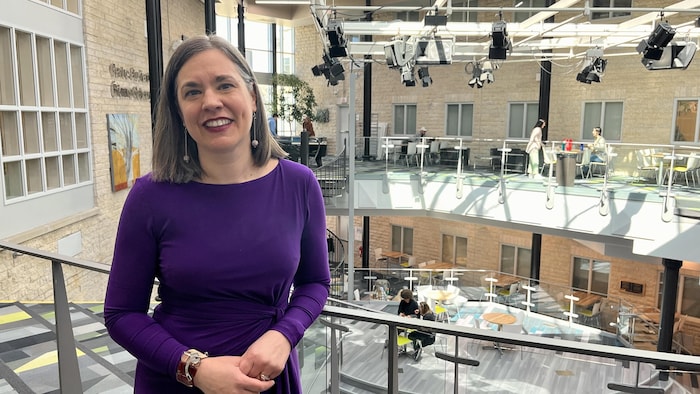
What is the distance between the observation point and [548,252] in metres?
14.5

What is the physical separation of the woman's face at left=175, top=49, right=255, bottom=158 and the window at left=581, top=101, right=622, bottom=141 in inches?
559

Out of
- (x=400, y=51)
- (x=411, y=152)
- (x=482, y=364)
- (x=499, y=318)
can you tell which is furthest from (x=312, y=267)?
(x=411, y=152)

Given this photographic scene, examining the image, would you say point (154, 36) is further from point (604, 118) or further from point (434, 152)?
point (604, 118)

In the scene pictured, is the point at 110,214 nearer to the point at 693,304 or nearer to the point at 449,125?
the point at 449,125

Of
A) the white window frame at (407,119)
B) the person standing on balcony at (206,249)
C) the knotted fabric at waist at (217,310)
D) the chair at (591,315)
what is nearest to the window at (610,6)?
the white window frame at (407,119)

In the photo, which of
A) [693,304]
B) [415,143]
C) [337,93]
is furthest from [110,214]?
[693,304]

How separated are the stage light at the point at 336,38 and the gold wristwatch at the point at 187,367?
797cm

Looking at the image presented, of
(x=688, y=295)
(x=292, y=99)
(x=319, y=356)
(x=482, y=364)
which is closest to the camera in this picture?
(x=482, y=364)

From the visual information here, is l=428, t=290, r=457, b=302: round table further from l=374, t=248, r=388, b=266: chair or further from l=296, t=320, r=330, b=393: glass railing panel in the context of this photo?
l=296, t=320, r=330, b=393: glass railing panel

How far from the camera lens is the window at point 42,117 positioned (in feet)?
19.0

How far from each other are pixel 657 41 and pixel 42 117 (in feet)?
28.0

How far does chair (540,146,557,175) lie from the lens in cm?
1024

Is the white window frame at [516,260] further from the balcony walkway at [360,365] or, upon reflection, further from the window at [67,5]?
the balcony walkway at [360,365]

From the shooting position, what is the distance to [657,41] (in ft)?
24.9
